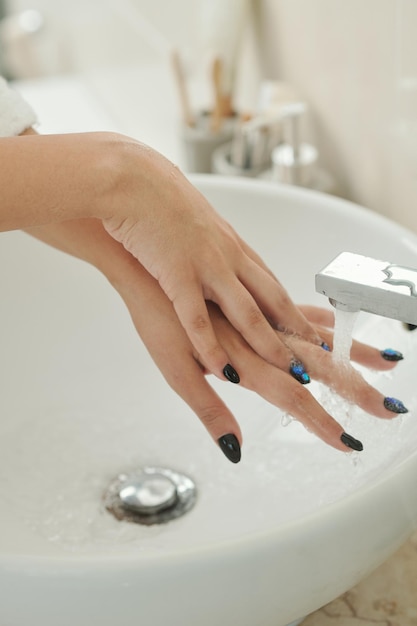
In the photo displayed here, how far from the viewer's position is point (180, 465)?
31.6 inches

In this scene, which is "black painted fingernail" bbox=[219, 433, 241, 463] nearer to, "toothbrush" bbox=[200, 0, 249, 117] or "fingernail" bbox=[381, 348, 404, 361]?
"fingernail" bbox=[381, 348, 404, 361]

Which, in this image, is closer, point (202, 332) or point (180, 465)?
point (202, 332)

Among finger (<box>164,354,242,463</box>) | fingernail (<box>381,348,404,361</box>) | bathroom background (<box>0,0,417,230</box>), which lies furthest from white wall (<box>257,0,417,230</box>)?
finger (<box>164,354,242,463</box>)

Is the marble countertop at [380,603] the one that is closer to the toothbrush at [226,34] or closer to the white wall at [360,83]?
the white wall at [360,83]

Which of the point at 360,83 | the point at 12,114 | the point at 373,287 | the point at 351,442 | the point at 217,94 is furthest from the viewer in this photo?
the point at 217,94

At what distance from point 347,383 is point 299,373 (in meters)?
0.04

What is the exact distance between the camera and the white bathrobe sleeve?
0.72 metres

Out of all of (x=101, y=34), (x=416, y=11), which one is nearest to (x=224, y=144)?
(x=416, y=11)

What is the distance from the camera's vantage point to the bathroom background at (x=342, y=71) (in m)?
0.87

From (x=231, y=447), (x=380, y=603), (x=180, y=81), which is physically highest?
(x=180, y=81)

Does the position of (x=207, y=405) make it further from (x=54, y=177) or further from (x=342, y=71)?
(x=342, y=71)

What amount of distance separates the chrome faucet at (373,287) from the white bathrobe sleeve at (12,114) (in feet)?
1.12

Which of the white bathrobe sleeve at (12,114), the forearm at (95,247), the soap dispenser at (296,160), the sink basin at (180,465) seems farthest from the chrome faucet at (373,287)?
the soap dispenser at (296,160)

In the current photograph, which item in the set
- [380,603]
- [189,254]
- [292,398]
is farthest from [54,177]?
[380,603]
